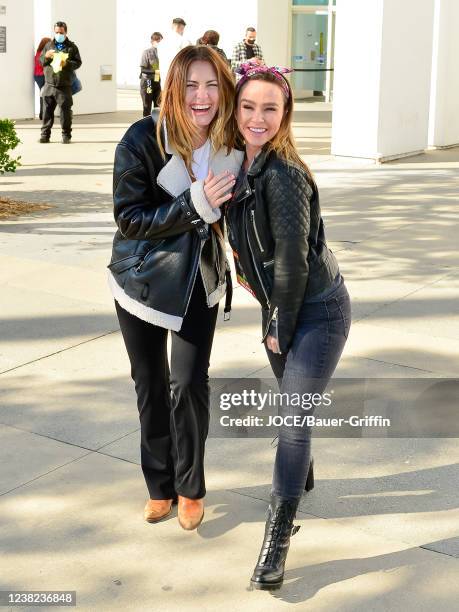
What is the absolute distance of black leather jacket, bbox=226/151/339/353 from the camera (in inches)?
136

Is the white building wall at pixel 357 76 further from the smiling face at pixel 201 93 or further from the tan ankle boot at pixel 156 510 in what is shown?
the tan ankle boot at pixel 156 510

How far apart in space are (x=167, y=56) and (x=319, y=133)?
3333 millimetres

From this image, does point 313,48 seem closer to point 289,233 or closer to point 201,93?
point 201,93

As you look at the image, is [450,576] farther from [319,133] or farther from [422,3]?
[319,133]

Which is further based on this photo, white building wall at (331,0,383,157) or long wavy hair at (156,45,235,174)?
white building wall at (331,0,383,157)

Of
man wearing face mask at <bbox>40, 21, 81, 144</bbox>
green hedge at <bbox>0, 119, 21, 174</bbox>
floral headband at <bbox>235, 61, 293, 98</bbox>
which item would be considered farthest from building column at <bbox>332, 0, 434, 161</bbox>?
floral headband at <bbox>235, 61, 293, 98</bbox>

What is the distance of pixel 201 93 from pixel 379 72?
437 inches

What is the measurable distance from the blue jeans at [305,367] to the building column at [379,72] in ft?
36.7

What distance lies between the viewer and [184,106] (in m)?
3.64

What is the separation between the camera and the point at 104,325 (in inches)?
259

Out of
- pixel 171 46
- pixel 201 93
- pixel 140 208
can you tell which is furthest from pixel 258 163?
pixel 171 46

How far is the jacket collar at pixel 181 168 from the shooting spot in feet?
12.1

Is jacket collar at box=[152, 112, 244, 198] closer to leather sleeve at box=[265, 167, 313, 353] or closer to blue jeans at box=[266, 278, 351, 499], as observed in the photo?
leather sleeve at box=[265, 167, 313, 353]

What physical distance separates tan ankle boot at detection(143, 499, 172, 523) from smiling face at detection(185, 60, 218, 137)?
1520 mm
